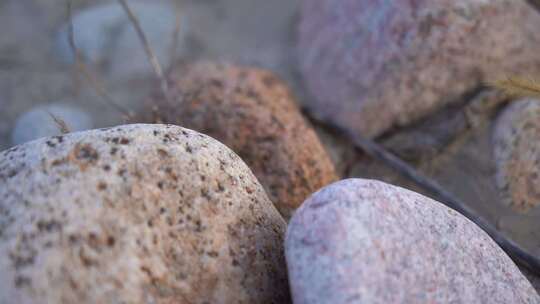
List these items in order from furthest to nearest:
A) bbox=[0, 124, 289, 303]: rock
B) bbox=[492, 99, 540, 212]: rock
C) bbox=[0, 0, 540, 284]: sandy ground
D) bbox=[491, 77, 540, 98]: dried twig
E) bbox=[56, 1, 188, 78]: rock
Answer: bbox=[56, 1, 188, 78]: rock, bbox=[0, 0, 540, 284]: sandy ground, bbox=[492, 99, 540, 212]: rock, bbox=[491, 77, 540, 98]: dried twig, bbox=[0, 124, 289, 303]: rock

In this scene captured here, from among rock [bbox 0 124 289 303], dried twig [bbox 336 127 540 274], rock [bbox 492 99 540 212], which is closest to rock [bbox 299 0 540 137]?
dried twig [bbox 336 127 540 274]

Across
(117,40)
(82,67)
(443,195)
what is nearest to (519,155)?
(443,195)

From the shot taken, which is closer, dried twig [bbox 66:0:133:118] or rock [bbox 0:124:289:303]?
rock [bbox 0:124:289:303]

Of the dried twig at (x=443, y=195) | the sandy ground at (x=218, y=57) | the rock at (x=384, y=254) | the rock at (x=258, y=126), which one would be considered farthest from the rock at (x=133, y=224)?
the sandy ground at (x=218, y=57)

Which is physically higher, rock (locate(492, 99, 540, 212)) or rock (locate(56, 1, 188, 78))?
rock (locate(56, 1, 188, 78))

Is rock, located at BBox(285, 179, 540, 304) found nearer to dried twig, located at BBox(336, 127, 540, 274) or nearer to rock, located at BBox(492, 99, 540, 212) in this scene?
dried twig, located at BBox(336, 127, 540, 274)

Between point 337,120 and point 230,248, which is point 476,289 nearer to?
point 230,248
